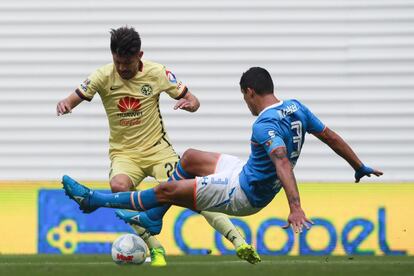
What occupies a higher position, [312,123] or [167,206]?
[312,123]

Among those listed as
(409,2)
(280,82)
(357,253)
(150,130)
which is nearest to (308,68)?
(280,82)

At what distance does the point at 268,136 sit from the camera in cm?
940

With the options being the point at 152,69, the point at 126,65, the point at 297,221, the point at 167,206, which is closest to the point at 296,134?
the point at 297,221

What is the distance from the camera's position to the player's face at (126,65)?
1118cm

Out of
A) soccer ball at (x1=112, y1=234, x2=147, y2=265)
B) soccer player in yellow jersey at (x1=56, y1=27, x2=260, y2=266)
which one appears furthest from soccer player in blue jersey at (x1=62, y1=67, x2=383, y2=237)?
soccer player in yellow jersey at (x1=56, y1=27, x2=260, y2=266)

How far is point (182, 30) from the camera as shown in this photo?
628 inches

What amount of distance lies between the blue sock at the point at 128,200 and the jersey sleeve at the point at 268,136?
48.7 inches

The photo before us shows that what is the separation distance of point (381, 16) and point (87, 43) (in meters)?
3.68

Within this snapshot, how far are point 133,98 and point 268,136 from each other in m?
2.45

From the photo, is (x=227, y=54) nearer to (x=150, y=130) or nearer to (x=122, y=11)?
→ (x=122, y=11)

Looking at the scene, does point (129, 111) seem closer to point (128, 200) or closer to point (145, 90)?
point (145, 90)

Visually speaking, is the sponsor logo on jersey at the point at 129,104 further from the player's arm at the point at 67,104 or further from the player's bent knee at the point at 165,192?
the player's bent knee at the point at 165,192

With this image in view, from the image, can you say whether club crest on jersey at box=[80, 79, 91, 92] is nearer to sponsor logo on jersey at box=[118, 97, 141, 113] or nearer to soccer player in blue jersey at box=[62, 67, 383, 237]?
sponsor logo on jersey at box=[118, 97, 141, 113]

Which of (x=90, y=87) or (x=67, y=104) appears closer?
(x=67, y=104)
